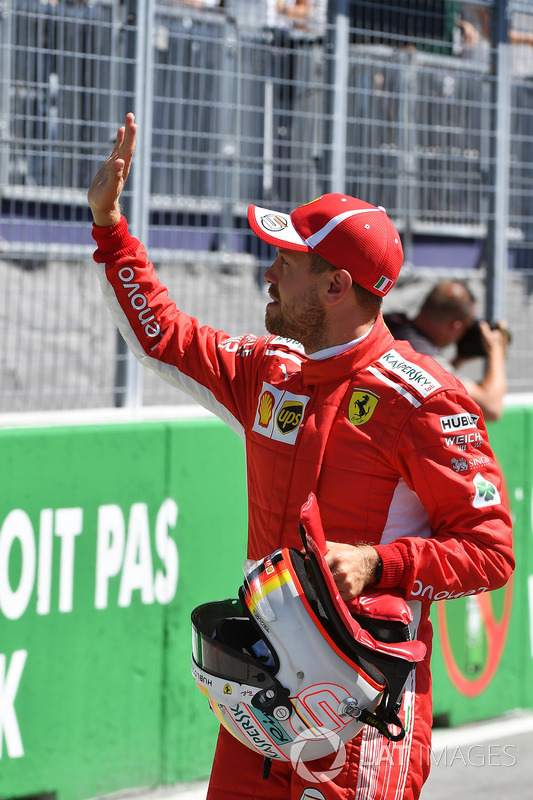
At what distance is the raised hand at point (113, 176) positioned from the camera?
2746 mm

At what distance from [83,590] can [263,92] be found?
7.95 ft

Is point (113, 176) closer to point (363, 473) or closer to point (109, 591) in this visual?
point (363, 473)

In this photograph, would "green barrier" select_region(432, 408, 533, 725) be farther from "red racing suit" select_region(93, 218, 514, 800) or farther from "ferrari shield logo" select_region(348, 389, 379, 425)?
"ferrari shield logo" select_region(348, 389, 379, 425)

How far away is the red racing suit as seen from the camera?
2475 mm

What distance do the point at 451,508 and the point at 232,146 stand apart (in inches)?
115

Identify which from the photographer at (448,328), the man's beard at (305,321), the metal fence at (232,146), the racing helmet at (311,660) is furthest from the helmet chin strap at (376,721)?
the photographer at (448,328)

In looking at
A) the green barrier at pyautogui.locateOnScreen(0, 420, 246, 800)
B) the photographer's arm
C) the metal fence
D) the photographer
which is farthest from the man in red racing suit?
the photographer's arm

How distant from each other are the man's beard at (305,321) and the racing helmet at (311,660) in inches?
20.6

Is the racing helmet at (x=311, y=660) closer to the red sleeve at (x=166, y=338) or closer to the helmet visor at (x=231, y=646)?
the helmet visor at (x=231, y=646)

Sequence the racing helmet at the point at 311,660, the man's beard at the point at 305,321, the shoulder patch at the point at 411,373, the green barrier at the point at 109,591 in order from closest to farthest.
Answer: the racing helmet at the point at 311,660, the shoulder patch at the point at 411,373, the man's beard at the point at 305,321, the green barrier at the point at 109,591

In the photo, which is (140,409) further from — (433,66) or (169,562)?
(433,66)

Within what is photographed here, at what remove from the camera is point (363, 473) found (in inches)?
101

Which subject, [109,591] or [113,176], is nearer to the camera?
[113,176]

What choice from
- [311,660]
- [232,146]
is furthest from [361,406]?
[232,146]
